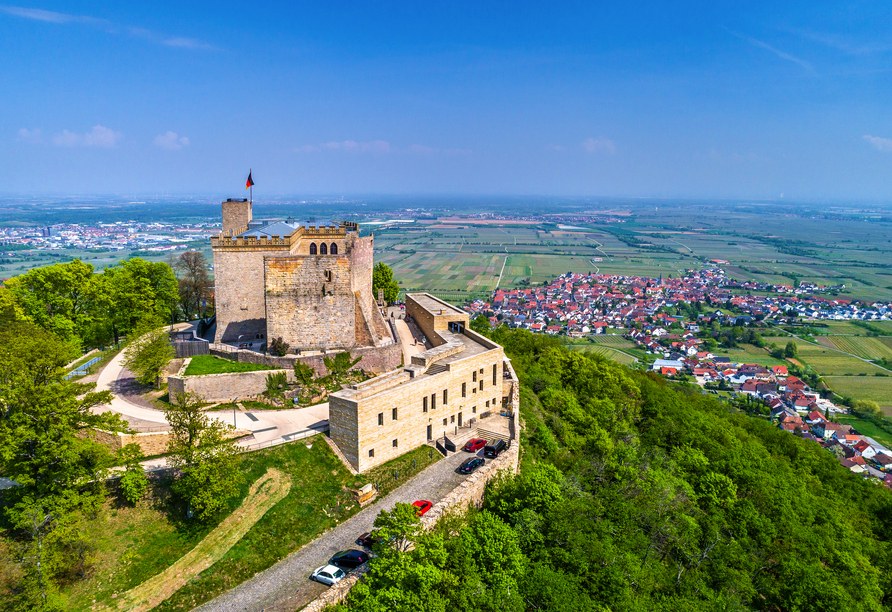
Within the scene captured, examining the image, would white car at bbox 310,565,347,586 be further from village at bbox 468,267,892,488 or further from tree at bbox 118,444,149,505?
village at bbox 468,267,892,488

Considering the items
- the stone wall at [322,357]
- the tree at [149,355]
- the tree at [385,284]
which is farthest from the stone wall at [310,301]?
the tree at [385,284]

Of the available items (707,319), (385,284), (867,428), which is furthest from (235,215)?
(707,319)

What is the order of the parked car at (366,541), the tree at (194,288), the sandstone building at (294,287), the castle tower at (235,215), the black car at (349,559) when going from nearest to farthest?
1. the black car at (349,559)
2. the parked car at (366,541)
3. the sandstone building at (294,287)
4. the castle tower at (235,215)
5. the tree at (194,288)

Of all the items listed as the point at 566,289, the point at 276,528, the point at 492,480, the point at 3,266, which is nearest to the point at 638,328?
the point at 566,289

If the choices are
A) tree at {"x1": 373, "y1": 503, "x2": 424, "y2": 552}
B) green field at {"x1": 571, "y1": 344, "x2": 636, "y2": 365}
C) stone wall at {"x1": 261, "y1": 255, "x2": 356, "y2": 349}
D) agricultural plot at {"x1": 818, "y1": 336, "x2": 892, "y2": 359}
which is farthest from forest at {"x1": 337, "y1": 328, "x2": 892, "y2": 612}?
agricultural plot at {"x1": 818, "y1": 336, "x2": 892, "y2": 359}

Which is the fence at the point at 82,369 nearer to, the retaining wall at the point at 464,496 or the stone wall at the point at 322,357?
the stone wall at the point at 322,357

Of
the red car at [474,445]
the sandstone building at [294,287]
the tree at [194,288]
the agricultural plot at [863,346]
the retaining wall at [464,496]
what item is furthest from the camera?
the agricultural plot at [863,346]

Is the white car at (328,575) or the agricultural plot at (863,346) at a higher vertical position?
the white car at (328,575)
